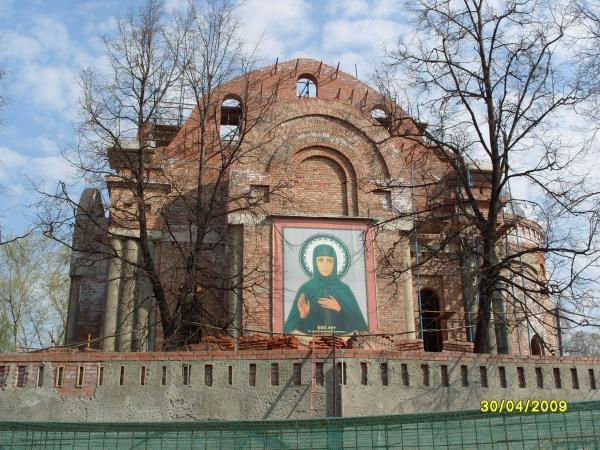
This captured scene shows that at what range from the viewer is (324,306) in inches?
720

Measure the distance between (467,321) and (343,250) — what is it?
15.8 ft

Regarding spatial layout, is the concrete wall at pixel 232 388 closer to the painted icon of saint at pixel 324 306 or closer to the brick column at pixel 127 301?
the painted icon of saint at pixel 324 306

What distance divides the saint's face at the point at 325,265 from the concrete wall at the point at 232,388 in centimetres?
683

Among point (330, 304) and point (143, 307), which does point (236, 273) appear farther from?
point (143, 307)

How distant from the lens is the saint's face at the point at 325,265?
1878 cm

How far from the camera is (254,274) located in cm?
1869

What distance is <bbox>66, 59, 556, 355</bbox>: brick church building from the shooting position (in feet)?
59.4

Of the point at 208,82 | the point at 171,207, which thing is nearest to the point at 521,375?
the point at 208,82

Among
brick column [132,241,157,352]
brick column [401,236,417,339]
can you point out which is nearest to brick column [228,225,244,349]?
brick column [132,241,157,352]

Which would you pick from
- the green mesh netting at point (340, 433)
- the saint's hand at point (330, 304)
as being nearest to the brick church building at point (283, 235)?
the saint's hand at point (330, 304)

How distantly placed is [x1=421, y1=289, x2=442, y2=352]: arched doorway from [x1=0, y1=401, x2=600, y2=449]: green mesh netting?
13498 mm

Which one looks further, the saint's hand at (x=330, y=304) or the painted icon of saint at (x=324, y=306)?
the saint's hand at (x=330, y=304)
